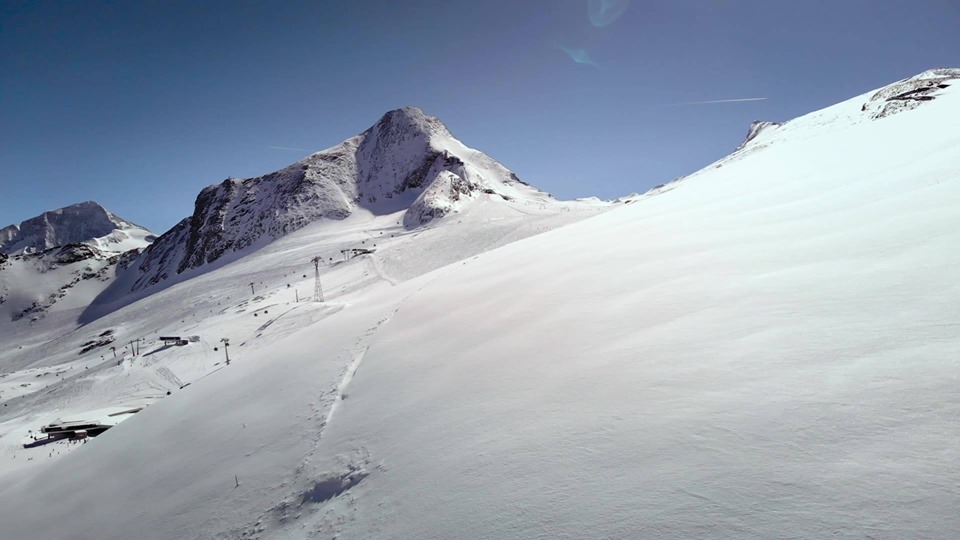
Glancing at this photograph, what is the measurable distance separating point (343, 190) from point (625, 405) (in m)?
116

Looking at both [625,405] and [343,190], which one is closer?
[625,405]

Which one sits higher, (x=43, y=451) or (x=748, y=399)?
(x=748, y=399)

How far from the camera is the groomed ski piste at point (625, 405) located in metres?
2.71

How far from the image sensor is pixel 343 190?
361 feet

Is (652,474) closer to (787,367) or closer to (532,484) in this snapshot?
(532,484)

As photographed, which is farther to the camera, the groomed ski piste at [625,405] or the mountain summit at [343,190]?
the mountain summit at [343,190]

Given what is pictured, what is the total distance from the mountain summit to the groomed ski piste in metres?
71.9

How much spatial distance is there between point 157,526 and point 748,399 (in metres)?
7.63

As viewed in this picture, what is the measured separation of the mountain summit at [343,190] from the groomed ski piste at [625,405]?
71.9 m

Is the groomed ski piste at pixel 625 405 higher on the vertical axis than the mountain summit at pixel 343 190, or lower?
lower

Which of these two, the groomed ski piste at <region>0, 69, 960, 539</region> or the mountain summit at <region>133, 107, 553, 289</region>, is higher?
the mountain summit at <region>133, 107, 553, 289</region>

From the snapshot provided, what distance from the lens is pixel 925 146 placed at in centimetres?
1082

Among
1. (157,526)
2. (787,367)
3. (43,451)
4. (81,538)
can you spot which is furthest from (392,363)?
(43,451)

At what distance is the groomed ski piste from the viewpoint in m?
2.71
